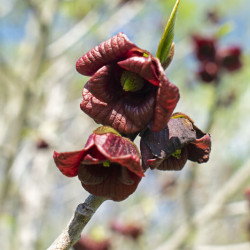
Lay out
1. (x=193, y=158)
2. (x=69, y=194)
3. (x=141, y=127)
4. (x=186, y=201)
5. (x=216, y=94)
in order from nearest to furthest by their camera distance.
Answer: (x=141, y=127)
(x=193, y=158)
(x=186, y=201)
(x=216, y=94)
(x=69, y=194)

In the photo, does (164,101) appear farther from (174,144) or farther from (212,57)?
(212,57)

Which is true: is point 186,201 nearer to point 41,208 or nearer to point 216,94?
point 216,94

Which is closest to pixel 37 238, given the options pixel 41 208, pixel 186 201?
pixel 41 208

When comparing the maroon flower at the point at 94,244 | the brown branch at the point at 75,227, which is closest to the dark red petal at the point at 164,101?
the brown branch at the point at 75,227

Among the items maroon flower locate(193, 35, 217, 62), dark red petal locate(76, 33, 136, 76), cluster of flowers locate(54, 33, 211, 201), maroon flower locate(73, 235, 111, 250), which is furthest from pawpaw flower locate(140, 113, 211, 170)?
maroon flower locate(193, 35, 217, 62)

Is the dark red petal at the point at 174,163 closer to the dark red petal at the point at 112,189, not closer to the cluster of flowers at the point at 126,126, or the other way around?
the cluster of flowers at the point at 126,126

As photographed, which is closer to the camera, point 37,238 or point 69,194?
point 37,238
